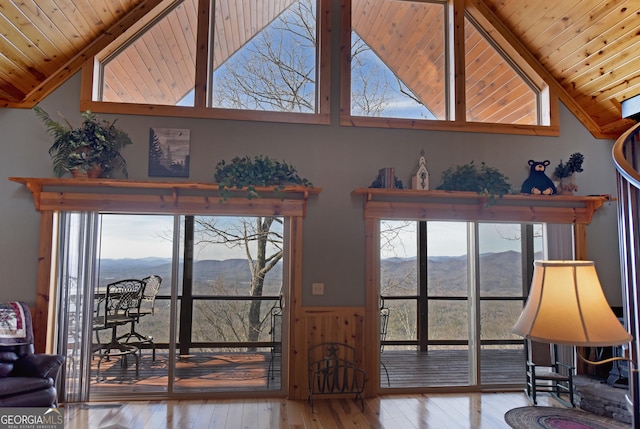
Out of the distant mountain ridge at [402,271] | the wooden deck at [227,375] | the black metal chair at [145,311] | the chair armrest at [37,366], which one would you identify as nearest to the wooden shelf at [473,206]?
the distant mountain ridge at [402,271]

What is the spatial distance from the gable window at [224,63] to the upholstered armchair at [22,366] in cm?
206

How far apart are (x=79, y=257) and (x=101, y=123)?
1282 millimetres

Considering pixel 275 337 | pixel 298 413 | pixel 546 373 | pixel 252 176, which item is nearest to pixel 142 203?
pixel 252 176

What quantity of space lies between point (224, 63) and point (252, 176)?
1369mm

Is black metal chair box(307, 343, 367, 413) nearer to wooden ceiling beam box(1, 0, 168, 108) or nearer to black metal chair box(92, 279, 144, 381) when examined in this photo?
black metal chair box(92, 279, 144, 381)

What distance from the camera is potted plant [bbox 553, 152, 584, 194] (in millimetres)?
4859

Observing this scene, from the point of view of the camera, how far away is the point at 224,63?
4773 mm

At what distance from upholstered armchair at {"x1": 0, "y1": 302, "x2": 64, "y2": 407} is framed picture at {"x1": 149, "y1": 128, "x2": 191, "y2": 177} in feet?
5.55

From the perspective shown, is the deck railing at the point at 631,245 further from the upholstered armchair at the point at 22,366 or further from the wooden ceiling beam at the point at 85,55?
the wooden ceiling beam at the point at 85,55

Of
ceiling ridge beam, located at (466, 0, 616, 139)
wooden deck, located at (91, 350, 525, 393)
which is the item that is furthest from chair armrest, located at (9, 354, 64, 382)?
ceiling ridge beam, located at (466, 0, 616, 139)

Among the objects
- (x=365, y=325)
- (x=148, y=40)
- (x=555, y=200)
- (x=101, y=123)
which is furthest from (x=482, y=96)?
(x=101, y=123)

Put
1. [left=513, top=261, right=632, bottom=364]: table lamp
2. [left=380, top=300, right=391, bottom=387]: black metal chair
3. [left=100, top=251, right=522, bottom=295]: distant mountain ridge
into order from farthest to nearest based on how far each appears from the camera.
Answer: [left=380, top=300, right=391, bottom=387]: black metal chair, [left=100, top=251, right=522, bottom=295]: distant mountain ridge, [left=513, top=261, right=632, bottom=364]: table lamp

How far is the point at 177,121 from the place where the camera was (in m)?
4.55

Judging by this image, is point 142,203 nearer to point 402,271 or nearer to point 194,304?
point 194,304
